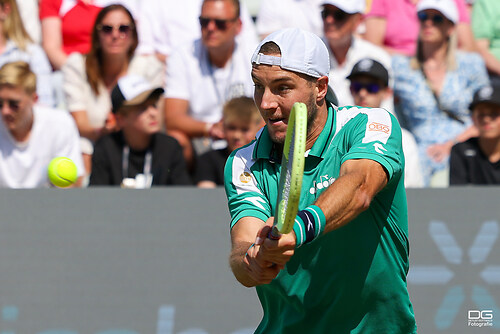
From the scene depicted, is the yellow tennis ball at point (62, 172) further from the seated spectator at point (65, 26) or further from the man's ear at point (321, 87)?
the man's ear at point (321, 87)

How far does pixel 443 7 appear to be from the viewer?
744 cm

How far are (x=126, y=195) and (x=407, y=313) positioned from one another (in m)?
2.76

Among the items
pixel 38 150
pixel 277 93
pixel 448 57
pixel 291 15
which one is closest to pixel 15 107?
pixel 38 150

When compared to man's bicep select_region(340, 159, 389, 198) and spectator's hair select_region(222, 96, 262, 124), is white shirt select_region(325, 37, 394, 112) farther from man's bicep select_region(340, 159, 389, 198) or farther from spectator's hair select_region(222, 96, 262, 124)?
man's bicep select_region(340, 159, 389, 198)

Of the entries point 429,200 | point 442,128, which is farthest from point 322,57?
point 442,128

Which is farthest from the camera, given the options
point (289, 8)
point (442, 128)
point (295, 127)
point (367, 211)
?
point (289, 8)

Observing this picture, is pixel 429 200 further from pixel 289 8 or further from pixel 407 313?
pixel 289 8

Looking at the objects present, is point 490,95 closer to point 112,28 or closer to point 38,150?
point 112,28

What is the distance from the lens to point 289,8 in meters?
7.93

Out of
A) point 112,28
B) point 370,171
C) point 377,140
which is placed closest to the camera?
point 370,171

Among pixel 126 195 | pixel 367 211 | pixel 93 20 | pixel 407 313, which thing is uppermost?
pixel 93 20

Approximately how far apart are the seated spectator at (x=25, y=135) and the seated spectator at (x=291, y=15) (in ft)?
7.62

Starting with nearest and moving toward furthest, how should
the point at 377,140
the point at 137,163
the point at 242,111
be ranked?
the point at 377,140, the point at 137,163, the point at 242,111

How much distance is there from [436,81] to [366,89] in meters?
1.09
